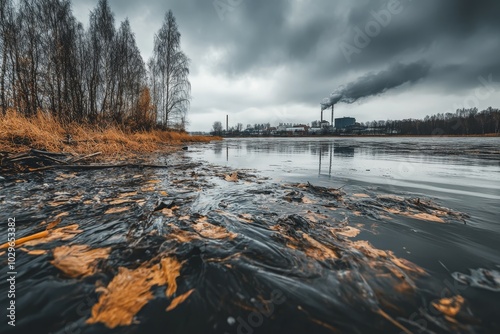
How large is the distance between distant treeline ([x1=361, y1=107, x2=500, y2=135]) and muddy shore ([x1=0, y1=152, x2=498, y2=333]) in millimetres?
73891

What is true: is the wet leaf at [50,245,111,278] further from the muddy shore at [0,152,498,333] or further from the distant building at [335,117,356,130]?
the distant building at [335,117,356,130]

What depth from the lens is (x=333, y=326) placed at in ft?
2.30

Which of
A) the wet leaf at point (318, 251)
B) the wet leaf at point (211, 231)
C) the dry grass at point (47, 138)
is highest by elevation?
the dry grass at point (47, 138)

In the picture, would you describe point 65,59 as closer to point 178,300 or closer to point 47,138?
point 47,138

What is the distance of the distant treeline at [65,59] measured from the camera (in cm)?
1036

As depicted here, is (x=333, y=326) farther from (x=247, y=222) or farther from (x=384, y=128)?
(x=384, y=128)

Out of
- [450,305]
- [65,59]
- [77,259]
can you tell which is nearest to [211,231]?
[77,259]

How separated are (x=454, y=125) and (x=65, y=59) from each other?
82596 mm

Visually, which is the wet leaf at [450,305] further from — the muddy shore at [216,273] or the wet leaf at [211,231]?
the wet leaf at [211,231]

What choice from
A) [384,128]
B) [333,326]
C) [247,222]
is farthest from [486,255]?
[384,128]

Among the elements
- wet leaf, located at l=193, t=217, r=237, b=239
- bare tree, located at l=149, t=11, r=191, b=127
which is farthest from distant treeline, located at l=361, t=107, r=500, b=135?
wet leaf, located at l=193, t=217, r=237, b=239

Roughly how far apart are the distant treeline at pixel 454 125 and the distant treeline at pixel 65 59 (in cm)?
7152

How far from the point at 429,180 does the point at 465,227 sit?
2.29 metres

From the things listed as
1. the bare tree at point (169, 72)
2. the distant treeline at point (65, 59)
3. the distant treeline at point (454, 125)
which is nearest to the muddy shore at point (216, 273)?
the distant treeline at point (65, 59)
